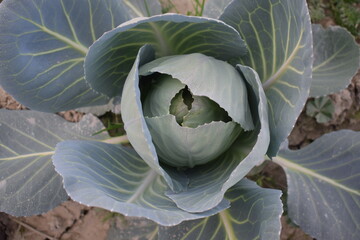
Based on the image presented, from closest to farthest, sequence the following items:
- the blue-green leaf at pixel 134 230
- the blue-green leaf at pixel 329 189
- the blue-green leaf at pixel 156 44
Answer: the blue-green leaf at pixel 156 44, the blue-green leaf at pixel 329 189, the blue-green leaf at pixel 134 230

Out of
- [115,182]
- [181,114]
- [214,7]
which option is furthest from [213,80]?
[214,7]

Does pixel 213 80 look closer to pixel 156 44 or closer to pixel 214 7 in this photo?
pixel 156 44

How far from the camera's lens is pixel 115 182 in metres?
1.24

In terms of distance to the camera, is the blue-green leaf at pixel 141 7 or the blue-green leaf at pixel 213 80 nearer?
the blue-green leaf at pixel 213 80

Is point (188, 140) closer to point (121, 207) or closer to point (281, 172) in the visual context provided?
point (121, 207)

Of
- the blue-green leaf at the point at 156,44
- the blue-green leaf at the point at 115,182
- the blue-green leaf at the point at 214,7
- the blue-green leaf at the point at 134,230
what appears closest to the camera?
the blue-green leaf at the point at 115,182

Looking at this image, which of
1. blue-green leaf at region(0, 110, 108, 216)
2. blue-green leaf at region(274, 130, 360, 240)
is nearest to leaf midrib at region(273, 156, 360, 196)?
blue-green leaf at region(274, 130, 360, 240)

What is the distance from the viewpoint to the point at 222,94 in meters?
1.08

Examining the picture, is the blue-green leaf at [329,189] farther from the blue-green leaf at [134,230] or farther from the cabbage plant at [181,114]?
the blue-green leaf at [134,230]

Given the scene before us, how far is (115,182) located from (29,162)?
51 centimetres

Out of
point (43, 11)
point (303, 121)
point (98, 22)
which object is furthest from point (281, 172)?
point (43, 11)

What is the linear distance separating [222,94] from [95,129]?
0.81m

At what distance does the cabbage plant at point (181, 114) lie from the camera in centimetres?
108

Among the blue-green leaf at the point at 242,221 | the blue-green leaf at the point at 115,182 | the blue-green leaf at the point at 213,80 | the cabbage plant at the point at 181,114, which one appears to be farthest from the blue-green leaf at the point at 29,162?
the blue-green leaf at the point at 213,80
